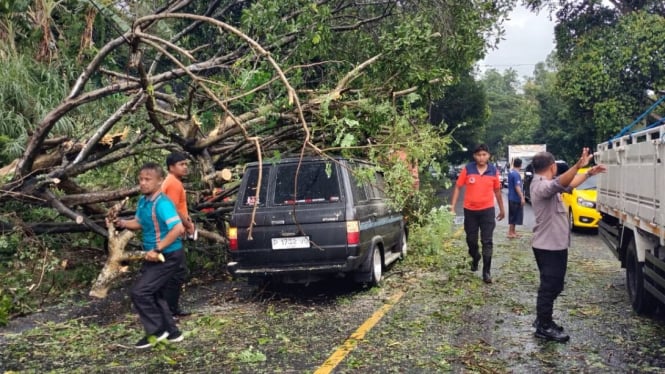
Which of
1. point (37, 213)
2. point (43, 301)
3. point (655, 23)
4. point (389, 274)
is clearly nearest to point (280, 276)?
point (389, 274)

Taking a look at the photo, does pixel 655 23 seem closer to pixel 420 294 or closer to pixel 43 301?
pixel 420 294

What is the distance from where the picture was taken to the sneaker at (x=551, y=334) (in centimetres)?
598

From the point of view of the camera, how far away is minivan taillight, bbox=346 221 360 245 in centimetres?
771

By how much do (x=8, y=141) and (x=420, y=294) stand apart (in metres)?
6.88

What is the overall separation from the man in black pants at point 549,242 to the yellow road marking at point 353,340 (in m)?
1.71

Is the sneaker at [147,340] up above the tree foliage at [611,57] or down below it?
below

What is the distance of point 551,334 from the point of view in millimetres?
6031

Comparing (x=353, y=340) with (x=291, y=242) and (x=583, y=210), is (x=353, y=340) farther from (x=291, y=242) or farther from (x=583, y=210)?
(x=583, y=210)

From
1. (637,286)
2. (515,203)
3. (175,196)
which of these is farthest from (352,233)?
(515,203)

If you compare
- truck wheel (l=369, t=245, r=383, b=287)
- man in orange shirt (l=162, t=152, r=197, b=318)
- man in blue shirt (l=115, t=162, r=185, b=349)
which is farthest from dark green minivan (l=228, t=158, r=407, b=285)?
man in blue shirt (l=115, t=162, r=185, b=349)

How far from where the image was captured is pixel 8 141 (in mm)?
10070

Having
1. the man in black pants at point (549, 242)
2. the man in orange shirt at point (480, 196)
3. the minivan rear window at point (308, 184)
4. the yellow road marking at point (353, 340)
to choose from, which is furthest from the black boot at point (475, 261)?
the man in black pants at point (549, 242)

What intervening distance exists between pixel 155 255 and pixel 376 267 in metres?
3.59

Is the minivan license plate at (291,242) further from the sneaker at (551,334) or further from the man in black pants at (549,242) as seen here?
the sneaker at (551,334)
